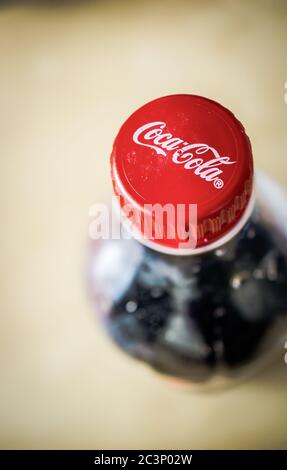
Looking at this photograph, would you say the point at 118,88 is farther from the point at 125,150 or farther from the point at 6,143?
the point at 125,150

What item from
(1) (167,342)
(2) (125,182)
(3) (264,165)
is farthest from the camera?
(3) (264,165)

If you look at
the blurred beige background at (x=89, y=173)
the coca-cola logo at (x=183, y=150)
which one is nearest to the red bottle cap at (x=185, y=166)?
the coca-cola logo at (x=183, y=150)

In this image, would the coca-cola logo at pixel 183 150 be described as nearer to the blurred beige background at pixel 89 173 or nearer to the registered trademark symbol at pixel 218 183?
the registered trademark symbol at pixel 218 183

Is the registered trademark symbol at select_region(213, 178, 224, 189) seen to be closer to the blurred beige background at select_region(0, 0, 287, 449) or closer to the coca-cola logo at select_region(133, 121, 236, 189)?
the coca-cola logo at select_region(133, 121, 236, 189)

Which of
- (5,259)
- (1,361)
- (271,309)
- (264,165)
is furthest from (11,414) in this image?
(264,165)

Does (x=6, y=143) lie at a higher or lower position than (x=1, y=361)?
higher

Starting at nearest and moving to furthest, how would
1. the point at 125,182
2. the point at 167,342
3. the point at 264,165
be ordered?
Answer: the point at 125,182 < the point at 167,342 < the point at 264,165
